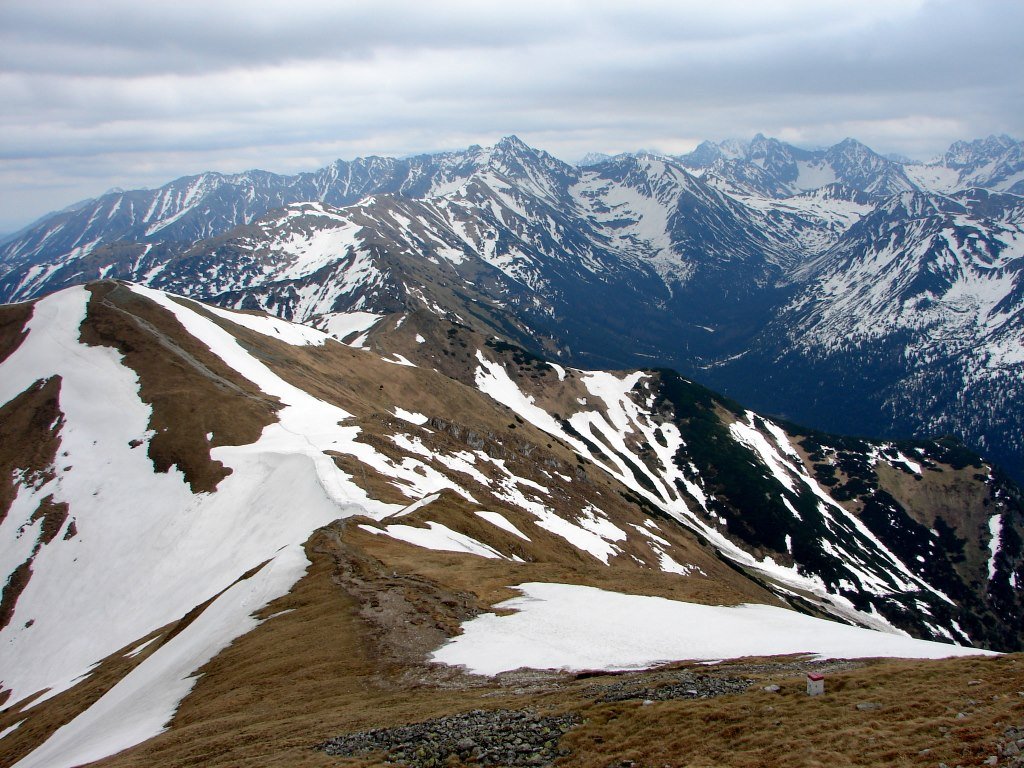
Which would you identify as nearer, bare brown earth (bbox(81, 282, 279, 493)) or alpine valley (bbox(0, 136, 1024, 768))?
alpine valley (bbox(0, 136, 1024, 768))

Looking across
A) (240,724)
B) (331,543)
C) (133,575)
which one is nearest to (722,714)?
(240,724)

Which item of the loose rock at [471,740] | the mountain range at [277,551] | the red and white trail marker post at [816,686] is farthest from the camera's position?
the mountain range at [277,551]

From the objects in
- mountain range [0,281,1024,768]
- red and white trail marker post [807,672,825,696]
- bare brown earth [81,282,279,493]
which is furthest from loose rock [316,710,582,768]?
bare brown earth [81,282,279,493]

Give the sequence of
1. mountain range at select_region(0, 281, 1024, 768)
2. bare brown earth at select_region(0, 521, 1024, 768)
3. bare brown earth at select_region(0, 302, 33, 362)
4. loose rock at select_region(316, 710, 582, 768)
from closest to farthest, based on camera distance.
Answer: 1. bare brown earth at select_region(0, 521, 1024, 768)
2. loose rock at select_region(316, 710, 582, 768)
3. mountain range at select_region(0, 281, 1024, 768)
4. bare brown earth at select_region(0, 302, 33, 362)

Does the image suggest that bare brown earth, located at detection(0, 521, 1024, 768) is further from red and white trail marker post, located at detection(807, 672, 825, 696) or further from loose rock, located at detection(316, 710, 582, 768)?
loose rock, located at detection(316, 710, 582, 768)

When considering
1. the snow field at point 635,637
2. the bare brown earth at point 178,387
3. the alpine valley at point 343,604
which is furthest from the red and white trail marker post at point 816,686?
the bare brown earth at point 178,387

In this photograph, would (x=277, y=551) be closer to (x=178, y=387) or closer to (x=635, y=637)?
(x=635, y=637)

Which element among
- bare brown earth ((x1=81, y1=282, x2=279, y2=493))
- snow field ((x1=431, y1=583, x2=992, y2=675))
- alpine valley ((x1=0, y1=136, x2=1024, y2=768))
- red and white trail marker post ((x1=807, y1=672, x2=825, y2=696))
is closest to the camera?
alpine valley ((x1=0, y1=136, x2=1024, y2=768))

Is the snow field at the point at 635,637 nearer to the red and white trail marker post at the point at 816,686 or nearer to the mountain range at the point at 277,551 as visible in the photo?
the mountain range at the point at 277,551

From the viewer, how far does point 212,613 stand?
5150cm

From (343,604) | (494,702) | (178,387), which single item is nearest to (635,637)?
(494,702)

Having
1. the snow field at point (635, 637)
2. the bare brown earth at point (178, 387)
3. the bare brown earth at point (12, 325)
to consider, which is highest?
the bare brown earth at point (12, 325)

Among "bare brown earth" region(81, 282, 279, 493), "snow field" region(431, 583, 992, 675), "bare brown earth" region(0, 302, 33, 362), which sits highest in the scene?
"bare brown earth" region(0, 302, 33, 362)

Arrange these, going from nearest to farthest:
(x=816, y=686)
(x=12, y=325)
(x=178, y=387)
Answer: (x=816, y=686) → (x=178, y=387) → (x=12, y=325)
